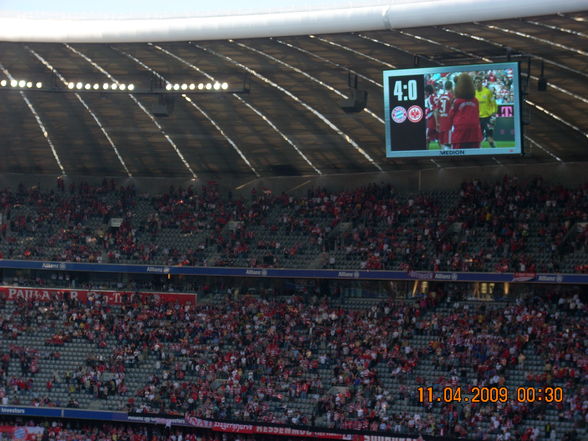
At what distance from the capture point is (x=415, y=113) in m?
30.8

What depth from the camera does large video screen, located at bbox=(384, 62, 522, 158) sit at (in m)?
29.7

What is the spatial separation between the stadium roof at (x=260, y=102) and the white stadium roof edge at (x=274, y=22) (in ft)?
1.53

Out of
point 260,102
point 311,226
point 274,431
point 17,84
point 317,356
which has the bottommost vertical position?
point 274,431

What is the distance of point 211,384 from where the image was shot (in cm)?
3969

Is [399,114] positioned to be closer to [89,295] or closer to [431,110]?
[431,110]

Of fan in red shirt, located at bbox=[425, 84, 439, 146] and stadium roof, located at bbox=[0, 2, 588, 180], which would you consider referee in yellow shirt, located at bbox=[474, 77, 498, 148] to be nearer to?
fan in red shirt, located at bbox=[425, 84, 439, 146]

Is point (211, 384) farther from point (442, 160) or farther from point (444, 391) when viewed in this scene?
point (442, 160)

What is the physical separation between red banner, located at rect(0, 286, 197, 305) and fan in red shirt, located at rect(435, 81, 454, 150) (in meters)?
17.5

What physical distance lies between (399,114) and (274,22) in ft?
15.1

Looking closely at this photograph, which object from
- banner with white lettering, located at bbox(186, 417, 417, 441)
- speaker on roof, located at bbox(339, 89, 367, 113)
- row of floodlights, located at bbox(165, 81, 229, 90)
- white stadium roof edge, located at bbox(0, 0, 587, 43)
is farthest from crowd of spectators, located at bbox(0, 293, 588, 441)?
white stadium roof edge, located at bbox(0, 0, 587, 43)

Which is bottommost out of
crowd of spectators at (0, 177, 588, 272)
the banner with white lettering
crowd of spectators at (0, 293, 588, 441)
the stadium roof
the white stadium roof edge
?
the banner with white lettering

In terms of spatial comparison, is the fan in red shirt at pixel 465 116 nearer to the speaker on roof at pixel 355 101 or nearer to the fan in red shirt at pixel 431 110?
the fan in red shirt at pixel 431 110

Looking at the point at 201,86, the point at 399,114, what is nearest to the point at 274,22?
the point at 399,114

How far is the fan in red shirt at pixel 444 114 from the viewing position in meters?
30.3
